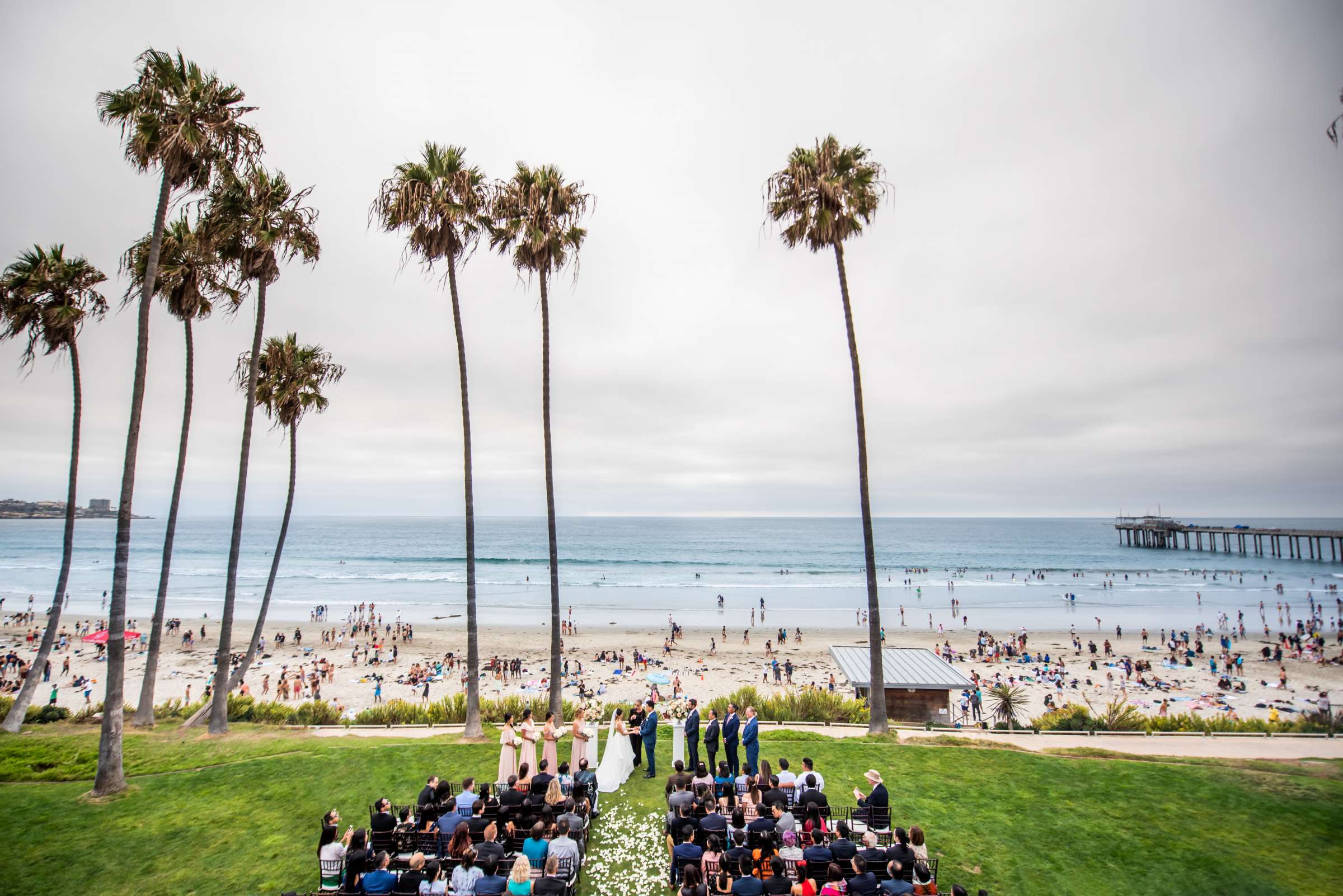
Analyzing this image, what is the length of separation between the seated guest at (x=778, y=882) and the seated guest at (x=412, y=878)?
4159 millimetres

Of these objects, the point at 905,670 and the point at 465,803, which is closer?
the point at 465,803

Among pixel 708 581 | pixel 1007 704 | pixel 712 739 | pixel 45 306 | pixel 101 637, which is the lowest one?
pixel 708 581

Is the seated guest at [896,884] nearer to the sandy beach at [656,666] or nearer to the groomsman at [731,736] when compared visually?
the groomsman at [731,736]

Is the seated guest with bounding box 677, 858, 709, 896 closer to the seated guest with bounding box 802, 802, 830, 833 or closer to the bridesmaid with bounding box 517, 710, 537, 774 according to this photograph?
Answer: the seated guest with bounding box 802, 802, 830, 833

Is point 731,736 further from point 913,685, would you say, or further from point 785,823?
point 913,685

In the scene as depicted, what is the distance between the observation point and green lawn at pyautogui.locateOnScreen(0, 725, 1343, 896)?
8.27 m

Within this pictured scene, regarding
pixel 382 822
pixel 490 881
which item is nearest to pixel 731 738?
pixel 490 881

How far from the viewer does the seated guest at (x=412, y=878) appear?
6922 millimetres

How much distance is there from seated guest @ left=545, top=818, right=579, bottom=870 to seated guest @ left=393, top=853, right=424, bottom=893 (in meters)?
1.52

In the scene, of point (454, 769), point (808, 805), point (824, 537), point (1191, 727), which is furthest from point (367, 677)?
point (824, 537)

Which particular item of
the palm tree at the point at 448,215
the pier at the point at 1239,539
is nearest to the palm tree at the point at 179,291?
the palm tree at the point at 448,215

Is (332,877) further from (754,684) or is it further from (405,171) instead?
(754,684)

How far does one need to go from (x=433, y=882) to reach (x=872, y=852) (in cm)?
555

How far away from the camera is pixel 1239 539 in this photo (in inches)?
4063
